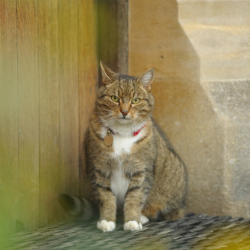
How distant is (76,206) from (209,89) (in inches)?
66.7

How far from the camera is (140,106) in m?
2.93

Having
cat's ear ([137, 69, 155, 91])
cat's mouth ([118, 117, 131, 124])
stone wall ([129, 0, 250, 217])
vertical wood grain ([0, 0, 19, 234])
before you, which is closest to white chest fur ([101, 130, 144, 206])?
cat's mouth ([118, 117, 131, 124])

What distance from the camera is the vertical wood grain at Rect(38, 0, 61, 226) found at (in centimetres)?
308

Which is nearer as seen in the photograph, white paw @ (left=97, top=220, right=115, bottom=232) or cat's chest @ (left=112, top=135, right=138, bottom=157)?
white paw @ (left=97, top=220, right=115, bottom=232)

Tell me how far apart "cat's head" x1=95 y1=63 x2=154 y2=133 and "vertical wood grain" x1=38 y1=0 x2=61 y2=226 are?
459 millimetres

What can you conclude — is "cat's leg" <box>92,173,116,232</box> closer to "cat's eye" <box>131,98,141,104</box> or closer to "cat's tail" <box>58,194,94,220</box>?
"cat's tail" <box>58,194,94,220</box>

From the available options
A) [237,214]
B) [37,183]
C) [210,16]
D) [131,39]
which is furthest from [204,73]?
[37,183]

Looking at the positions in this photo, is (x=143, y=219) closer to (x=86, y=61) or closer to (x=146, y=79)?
(x=146, y=79)

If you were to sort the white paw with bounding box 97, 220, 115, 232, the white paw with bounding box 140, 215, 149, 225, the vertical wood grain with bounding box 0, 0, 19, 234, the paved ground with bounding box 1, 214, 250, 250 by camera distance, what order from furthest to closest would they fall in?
the white paw with bounding box 140, 215, 149, 225
the white paw with bounding box 97, 220, 115, 232
the vertical wood grain with bounding box 0, 0, 19, 234
the paved ground with bounding box 1, 214, 250, 250

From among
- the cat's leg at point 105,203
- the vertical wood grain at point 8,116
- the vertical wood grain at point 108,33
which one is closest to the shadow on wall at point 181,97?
the vertical wood grain at point 108,33

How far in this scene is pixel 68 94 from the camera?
137 inches

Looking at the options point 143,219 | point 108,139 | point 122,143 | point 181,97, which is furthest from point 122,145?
point 181,97

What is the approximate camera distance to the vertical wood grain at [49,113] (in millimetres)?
3084

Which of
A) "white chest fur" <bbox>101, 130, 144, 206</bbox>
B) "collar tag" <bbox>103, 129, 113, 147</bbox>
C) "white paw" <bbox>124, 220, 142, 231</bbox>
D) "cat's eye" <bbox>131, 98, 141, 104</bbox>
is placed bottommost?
"white paw" <bbox>124, 220, 142, 231</bbox>
